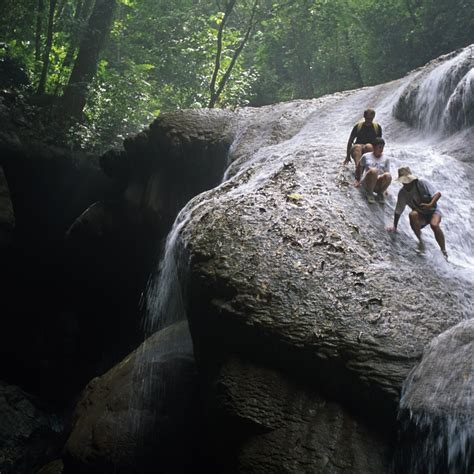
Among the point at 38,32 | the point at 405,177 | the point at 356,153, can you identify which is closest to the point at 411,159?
the point at 356,153

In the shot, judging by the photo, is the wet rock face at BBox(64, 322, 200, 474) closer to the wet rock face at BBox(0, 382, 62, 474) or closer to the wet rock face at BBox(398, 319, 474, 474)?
the wet rock face at BBox(398, 319, 474, 474)

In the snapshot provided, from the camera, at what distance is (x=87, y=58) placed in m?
18.5

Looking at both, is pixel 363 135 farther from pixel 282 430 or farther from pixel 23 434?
pixel 23 434

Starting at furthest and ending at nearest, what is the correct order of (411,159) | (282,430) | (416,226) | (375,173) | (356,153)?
(411,159)
(356,153)
(375,173)
(416,226)
(282,430)

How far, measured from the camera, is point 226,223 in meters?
6.71

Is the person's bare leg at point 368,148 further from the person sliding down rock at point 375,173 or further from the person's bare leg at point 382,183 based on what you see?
the person's bare leg at point 382,183

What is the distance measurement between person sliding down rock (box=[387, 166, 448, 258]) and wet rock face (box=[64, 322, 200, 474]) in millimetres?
3518

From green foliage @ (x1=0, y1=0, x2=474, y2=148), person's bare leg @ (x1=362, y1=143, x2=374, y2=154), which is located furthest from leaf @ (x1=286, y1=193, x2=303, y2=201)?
green foliage @ (x1=0, y1=0, x2=474, y2=148)

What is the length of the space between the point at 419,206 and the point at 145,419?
15.4 feet

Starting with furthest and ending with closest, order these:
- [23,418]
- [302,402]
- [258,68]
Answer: [258,68]
[23,418]
[302,402]

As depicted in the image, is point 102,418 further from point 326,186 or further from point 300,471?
point 326,186

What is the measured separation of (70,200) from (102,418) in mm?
10580

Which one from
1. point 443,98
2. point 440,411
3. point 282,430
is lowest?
point 282,430

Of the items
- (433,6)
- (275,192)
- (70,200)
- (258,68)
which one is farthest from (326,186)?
(258,68)
